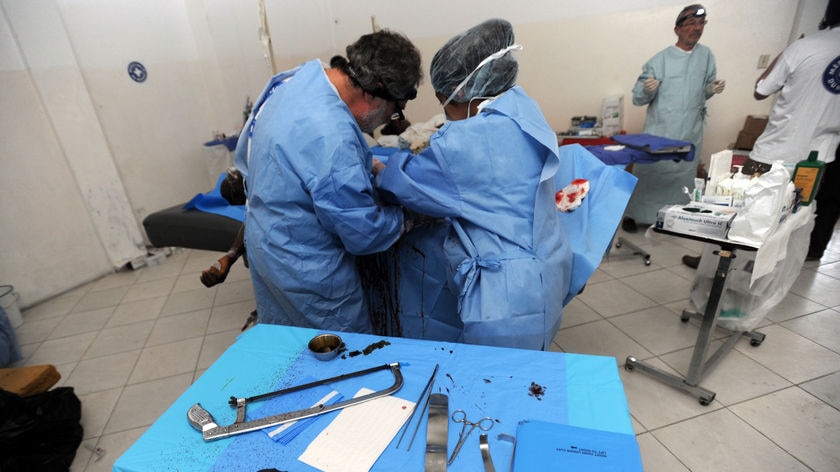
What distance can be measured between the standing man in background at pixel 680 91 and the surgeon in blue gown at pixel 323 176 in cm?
272

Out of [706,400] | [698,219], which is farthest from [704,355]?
[698,219]

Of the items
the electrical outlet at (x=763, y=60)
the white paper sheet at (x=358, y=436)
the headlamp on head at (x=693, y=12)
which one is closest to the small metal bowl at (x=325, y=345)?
the white paper sheet at (x=358, y=436)

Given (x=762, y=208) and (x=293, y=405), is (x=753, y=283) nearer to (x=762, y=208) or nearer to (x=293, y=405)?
(x=762, y=208)

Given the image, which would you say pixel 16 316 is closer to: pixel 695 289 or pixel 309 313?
pixel 309 313

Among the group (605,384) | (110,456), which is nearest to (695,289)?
(605,384)

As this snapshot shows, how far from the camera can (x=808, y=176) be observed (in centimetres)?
178

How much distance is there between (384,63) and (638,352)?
1946mm

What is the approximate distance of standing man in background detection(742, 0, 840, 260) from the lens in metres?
2.25

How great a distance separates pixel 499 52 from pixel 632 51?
3.09 metres

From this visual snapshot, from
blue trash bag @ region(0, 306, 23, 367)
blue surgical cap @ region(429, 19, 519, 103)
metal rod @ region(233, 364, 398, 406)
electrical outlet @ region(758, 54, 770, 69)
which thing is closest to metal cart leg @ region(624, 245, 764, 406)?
blue surgical cap @ region(429, 19, 519, 103)

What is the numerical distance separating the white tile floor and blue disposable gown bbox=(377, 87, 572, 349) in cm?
90

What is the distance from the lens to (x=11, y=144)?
114 inches

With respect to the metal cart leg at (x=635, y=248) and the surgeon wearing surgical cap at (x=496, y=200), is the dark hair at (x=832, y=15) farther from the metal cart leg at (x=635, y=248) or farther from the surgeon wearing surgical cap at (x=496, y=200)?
the surgeon wearing surgical cap at (x=496, y=200)

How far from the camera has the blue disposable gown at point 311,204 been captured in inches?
48.7
